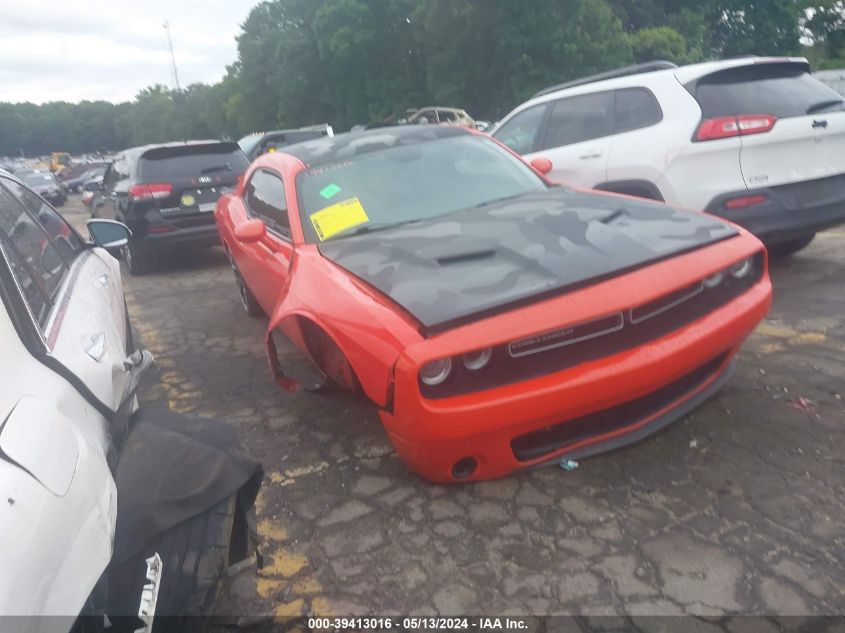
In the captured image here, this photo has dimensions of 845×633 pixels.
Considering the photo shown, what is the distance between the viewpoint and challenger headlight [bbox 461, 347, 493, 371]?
266 centimetres

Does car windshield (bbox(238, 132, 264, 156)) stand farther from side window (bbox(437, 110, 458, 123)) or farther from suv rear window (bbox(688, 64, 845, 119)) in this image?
suv rear window (bbox(688, 64, 845, 119))

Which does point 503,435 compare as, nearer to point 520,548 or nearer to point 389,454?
point 520,548

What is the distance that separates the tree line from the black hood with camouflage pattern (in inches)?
1078

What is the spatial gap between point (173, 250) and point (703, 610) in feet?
25.2

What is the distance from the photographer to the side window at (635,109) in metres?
5.49

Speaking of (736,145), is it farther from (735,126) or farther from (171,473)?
(171,473)

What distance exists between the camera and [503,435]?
2.77m

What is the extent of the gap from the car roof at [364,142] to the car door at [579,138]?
1.54 metres

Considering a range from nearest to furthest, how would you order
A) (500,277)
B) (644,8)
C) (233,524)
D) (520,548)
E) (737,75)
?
(233,524), (520,548), (500,277), (737,75), (644,8)

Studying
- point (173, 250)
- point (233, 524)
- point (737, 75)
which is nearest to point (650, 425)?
point (233, 524)

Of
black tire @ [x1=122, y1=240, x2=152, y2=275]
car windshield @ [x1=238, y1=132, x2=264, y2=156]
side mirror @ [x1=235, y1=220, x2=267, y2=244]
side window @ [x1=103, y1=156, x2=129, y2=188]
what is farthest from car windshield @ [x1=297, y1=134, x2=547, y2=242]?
car windshield @ [x1=238, y1=132, x2=264, y2=156]

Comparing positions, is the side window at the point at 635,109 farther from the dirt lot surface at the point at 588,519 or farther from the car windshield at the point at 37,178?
the car windshield at the point at 37,178

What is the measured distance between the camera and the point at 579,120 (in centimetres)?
614

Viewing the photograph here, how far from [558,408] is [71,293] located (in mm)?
1904
